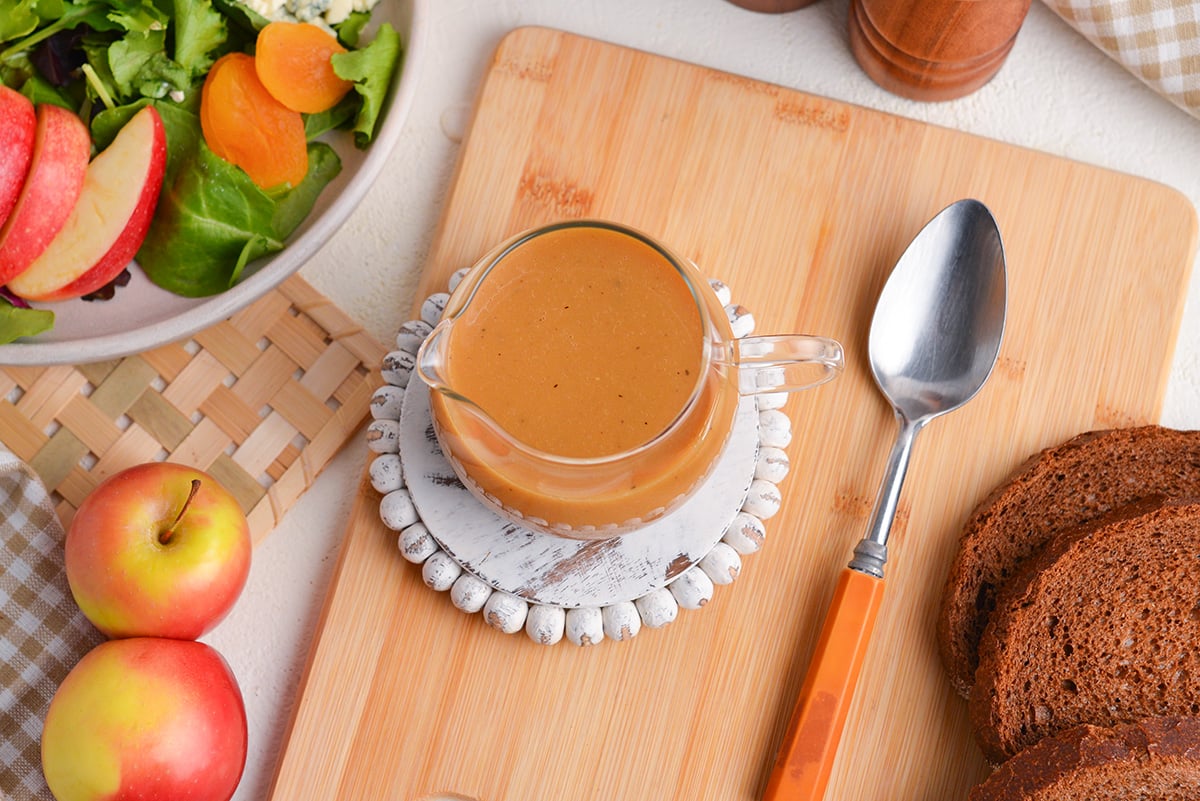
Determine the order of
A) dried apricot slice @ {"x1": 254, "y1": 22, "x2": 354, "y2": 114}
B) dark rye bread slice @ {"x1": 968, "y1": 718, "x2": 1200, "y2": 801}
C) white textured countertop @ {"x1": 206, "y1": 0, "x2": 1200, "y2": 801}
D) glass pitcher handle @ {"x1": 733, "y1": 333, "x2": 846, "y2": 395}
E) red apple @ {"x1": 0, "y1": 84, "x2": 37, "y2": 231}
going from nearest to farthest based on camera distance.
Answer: glass pitcher handle @ {"x1": 733, "y1": 333, "x2": 846, "y2": 395} → dark rye bread slice @ {"x1": 968, "y1": 718, "x2": 1200, "y2": 801} → red apple @ {"x1": 0, "y1": 84, "x2": 37, "y2": 231} → dried apricot slice @ {"x1": 254, "y1": 22, "x2": 354, "y2": 114} → white textured countertop @ {"x1": 206, "y1": 0, "x2": 1200, "y2": 801}

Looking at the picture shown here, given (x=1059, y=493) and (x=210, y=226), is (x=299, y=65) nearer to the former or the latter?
(x=210, y=226)

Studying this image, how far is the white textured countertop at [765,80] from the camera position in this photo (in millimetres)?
1418

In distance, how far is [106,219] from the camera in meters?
1.29

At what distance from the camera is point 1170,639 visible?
1.20 m

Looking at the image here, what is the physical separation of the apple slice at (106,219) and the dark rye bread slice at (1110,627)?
1136mm

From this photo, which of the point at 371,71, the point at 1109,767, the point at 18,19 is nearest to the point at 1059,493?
the point at 1109,767

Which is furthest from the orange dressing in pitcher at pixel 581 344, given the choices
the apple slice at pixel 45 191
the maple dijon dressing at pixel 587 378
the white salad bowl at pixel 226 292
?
the apple slice at pixel 45 191

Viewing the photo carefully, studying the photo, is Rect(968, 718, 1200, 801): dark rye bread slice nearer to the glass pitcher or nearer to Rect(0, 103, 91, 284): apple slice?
the glass pitcher

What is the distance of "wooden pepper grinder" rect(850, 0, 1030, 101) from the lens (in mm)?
1250

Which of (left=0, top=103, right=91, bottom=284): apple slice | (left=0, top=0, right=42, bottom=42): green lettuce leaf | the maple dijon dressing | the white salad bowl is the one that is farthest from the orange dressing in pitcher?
(left=0, top=0, right=42, bottom=42): green lettuce leaf

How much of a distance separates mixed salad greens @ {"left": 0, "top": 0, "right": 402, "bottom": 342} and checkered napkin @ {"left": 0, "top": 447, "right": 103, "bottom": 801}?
221mm

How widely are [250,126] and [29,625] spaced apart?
0.68m

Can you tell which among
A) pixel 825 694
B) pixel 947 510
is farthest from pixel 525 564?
pixel 947 510

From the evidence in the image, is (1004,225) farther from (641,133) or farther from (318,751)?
(318,751)
